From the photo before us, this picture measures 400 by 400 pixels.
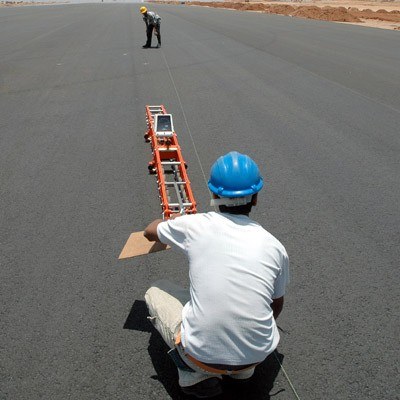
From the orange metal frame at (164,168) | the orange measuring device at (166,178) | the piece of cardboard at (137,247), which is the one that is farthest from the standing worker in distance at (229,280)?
the orange metal frame at (164,168)

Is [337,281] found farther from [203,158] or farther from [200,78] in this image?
[200,78]

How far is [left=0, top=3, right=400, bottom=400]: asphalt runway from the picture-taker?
316 cm

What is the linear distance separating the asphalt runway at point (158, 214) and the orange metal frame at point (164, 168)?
20 centimetres

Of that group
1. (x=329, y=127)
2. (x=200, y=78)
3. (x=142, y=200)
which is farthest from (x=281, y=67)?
(x=142, y=200)

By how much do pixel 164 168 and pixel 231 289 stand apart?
4261 millimetres

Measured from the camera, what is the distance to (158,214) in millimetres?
5199

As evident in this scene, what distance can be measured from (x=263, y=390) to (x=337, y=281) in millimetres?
1467

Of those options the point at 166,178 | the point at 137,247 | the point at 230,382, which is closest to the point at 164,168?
the point at 166,178

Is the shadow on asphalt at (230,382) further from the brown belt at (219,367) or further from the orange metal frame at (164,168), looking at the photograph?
the orange metal frame at (164,168)

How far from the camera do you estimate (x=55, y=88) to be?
11.6 m

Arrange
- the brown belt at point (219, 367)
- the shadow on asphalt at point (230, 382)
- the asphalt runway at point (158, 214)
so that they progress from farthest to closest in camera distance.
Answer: the asphalt runway at point (158, 214), the shadow on asphalt at point (230, 382), the brown belt at point (219, 367)

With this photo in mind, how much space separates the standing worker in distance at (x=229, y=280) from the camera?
245 cm

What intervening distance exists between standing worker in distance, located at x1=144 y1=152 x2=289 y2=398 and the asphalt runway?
0.61 m

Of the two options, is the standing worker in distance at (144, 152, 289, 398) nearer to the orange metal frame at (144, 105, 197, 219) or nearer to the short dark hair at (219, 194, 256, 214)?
the short dark hair at (219, 194, 256, 214)
